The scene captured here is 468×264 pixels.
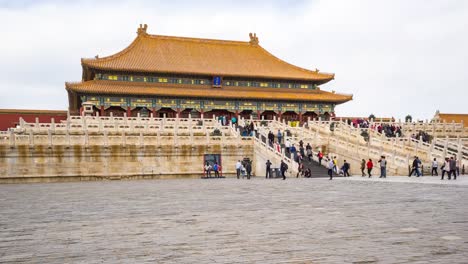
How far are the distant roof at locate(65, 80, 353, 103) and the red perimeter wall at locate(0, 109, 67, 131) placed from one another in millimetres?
2890

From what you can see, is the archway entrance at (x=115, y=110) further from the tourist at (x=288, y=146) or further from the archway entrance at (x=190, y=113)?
the tourist at (x=288, y=146)

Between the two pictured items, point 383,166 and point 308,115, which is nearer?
point 383,166

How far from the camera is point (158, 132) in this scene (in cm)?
2862

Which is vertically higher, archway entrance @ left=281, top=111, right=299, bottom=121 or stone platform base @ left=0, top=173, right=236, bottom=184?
archway entrance @ left=281, top=111, right=299, bottom=121

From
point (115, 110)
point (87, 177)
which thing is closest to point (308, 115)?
point (115, 110)

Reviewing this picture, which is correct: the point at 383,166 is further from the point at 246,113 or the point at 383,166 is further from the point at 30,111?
the point at 30,111

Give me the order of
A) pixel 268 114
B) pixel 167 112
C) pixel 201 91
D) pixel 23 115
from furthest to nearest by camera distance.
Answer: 1. pixel 268 114
2. pixel 167 112
3. pixel 201 91
4. pixel 23 115

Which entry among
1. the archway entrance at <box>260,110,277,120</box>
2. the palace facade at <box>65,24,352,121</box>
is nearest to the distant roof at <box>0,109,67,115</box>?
the palace facade at <box>65,24,352,121</box>

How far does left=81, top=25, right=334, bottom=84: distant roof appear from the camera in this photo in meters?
46.3

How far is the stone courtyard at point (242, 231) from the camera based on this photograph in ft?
19.9

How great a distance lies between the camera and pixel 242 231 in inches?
311

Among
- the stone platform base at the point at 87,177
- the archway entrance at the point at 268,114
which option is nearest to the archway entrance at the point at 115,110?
the archway entrance at the point at 268,114

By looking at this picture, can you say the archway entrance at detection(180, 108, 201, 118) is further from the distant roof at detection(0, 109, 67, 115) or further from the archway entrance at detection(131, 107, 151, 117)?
the distant roof at detection(0, 109, 67, 115)

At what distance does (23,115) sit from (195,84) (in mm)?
17654
